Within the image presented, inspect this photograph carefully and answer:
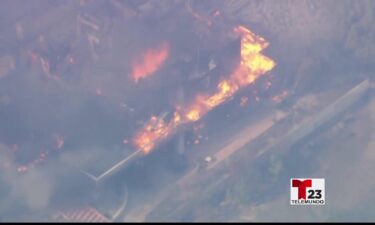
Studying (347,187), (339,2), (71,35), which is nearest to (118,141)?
(71,35)

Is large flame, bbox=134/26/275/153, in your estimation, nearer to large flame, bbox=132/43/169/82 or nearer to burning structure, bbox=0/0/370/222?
burning structure, bbox=0/0/370/222

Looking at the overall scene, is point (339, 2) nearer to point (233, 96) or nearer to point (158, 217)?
point (233, 96)

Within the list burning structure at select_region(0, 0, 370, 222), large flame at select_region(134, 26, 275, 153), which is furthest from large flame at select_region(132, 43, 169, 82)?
large flame at select_region(134, 26, 275, 153)

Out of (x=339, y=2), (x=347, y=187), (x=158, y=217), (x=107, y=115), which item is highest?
(x=339, y=2)

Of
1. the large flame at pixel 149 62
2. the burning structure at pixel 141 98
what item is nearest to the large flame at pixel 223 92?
the burning structure at pixel 141 98

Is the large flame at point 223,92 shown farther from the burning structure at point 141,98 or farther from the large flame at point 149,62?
the large flame at point 149,62

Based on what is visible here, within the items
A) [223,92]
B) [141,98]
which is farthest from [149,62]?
[223,92]
